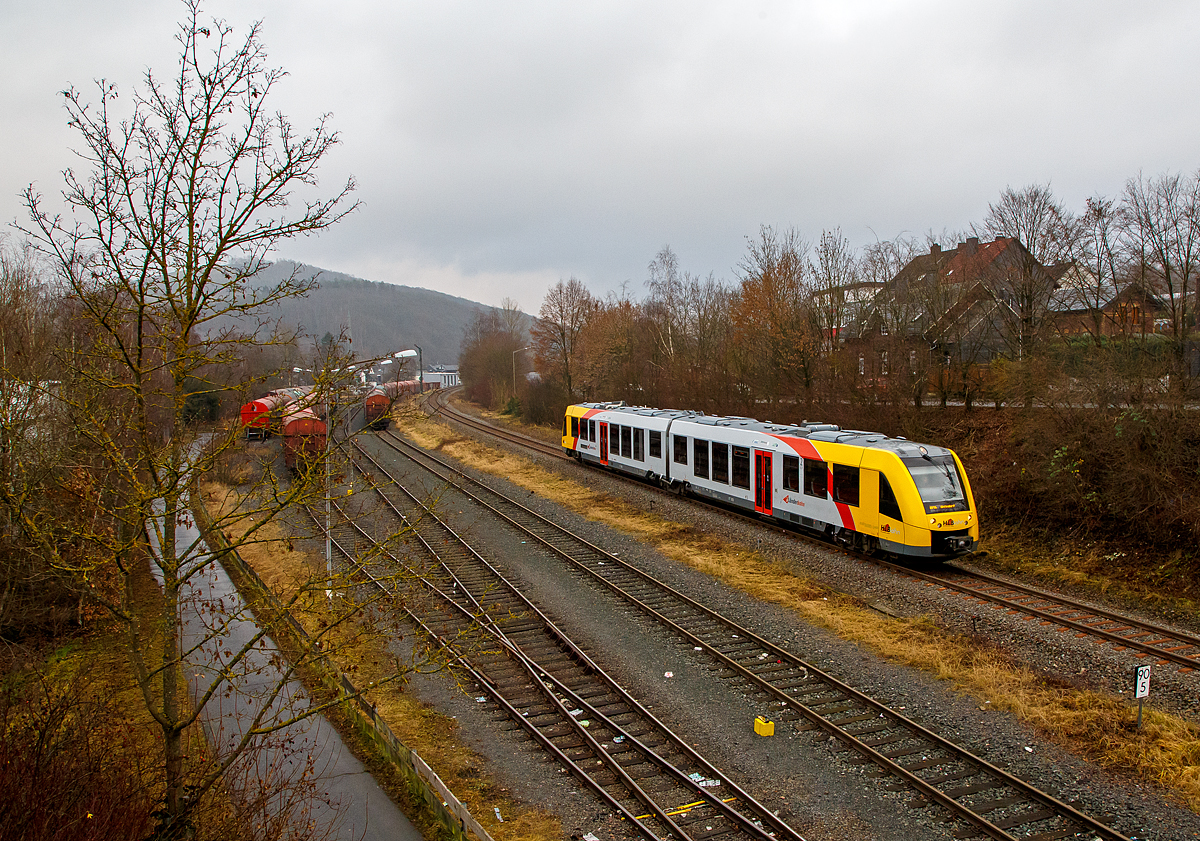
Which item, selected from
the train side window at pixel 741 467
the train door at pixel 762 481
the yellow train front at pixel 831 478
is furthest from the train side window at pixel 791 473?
the train side window at pixel 741 467

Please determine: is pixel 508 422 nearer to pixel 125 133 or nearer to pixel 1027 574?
pixel 1027 574

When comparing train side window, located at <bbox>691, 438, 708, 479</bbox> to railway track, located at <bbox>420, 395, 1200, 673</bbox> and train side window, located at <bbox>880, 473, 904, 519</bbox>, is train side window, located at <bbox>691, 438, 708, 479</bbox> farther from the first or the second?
train side window, located at <bbox>880, 473, 904, 519</bbox>

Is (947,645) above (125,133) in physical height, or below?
below

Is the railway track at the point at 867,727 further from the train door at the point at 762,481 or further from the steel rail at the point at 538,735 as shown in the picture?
the train door at the point at 762,481

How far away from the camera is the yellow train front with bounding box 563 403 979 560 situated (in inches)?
593

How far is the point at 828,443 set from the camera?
678 inches

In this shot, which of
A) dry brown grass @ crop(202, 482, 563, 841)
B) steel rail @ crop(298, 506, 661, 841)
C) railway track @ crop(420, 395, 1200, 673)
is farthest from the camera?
railway track @ crop(420, 395, 1200, 673)

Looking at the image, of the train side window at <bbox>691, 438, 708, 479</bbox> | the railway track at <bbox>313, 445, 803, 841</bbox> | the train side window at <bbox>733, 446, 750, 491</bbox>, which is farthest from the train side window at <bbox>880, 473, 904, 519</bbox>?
the railway track at <bbox>313, 445, 803, 841</bbox>

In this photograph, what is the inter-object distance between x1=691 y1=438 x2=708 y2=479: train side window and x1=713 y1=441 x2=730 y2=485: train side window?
1.68 feet

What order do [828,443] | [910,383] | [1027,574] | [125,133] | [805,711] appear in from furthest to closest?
[910,383] < [828,443] < [1027,574] < [805,711] < [125,133]

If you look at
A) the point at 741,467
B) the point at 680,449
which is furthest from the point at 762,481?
the point at 680,449

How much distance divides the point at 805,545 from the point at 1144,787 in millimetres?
9848

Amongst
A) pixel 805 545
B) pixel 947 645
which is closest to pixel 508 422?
pixel 805 545

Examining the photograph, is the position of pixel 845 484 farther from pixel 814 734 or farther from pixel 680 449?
pixel 814 734
